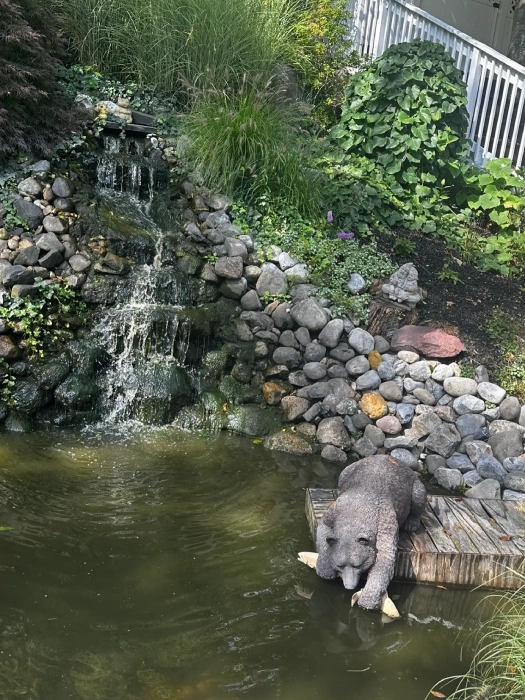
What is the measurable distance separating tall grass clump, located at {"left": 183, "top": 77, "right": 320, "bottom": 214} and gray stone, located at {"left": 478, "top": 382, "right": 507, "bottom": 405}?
2764mm

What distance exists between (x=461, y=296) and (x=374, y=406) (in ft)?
5.88

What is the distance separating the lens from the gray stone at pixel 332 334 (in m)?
6.93

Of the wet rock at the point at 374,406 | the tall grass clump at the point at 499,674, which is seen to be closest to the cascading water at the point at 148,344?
the wet rock at the point at 374,406

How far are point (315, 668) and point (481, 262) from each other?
222 inches

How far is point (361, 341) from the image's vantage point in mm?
6926

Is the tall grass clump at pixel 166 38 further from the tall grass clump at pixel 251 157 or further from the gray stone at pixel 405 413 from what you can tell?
the gray stone at pixel 405 413

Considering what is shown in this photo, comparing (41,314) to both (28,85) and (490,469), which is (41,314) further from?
(490,469)

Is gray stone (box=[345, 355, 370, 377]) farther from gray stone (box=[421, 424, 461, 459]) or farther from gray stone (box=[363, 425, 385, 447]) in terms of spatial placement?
gray stone (box=[421, 424, 461, 459])

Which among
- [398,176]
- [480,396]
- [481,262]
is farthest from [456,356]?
[398,176]

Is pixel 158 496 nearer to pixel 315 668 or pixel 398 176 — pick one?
pixel 315 668

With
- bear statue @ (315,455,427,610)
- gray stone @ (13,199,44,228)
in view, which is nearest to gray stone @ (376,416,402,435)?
bear statue @ (315,455,427,610)

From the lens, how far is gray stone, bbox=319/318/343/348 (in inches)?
273

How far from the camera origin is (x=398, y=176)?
866 cm

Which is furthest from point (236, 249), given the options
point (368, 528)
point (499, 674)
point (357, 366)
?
point (499, 674)
